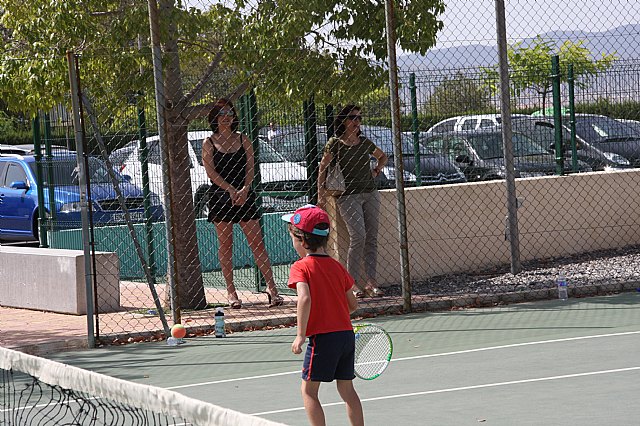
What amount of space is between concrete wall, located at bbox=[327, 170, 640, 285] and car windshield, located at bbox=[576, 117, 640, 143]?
60 cm

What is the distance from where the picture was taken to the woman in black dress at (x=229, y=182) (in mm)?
11477

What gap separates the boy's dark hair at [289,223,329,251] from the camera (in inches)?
238

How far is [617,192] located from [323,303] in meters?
9.39

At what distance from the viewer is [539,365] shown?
810 cm

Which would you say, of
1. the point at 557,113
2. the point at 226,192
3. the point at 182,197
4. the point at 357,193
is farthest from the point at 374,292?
the point at 557,113

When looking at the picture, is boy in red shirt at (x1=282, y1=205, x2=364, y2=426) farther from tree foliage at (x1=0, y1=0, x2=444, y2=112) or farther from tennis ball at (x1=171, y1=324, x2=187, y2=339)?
tree foliage at (x1=0, y1=0, x2=444, y2=112)

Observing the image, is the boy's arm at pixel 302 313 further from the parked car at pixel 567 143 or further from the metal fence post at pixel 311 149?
the parked car at pixel 567 143

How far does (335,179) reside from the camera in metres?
11.9

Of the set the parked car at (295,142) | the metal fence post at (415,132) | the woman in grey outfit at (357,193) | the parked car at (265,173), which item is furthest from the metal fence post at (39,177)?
the metal fence post at (415,132)

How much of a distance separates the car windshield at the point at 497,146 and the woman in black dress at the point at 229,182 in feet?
12.8

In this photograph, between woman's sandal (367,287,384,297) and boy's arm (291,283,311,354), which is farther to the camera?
woman's sandal (367,287,384,297)

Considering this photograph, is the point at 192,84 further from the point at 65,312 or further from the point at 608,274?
the point at 608,274

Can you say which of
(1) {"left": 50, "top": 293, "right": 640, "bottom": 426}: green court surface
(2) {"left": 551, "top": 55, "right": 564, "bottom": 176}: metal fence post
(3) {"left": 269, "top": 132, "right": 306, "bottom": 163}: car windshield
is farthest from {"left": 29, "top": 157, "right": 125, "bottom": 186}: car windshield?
(2) {"left": 551, "top": 55, "right": 564, "bottom": 176}: metal fence post

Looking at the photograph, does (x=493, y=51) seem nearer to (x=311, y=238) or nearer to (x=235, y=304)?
(x=235, y=304)
